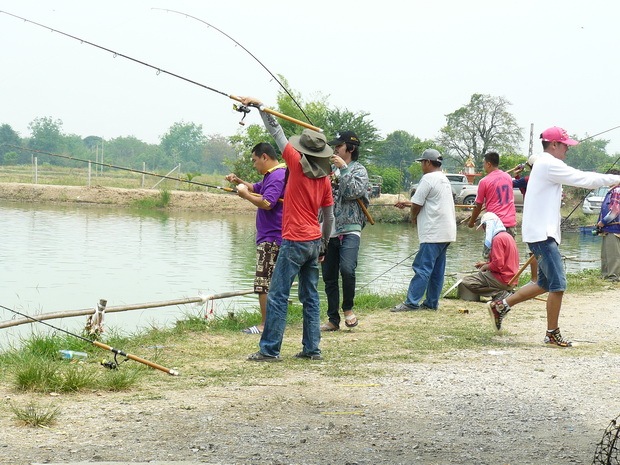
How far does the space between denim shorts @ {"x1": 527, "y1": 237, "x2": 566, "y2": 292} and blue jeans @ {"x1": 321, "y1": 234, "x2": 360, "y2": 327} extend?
1573 millimetres

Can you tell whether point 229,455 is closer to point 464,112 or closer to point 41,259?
point 41,259

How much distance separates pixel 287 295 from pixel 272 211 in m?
1.16

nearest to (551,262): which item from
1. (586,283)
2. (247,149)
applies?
(586,283)

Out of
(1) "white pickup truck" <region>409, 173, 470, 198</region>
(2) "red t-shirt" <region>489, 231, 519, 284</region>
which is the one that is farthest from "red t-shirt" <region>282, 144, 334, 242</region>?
(1) "white pickup truck" <region>409, 173, 470, 198</region>

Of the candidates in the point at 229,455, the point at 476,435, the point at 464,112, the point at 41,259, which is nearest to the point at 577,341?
the point at 476,435

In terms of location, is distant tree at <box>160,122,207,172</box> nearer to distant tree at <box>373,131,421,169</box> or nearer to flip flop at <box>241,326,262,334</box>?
distant tree at <box>373,131,421,169</box>

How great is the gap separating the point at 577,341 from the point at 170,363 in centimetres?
338

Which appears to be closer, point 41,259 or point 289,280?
point 289,280

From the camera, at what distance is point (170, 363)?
21.5 ft

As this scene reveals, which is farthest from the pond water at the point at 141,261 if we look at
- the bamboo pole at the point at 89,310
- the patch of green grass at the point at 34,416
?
the patch of green grass at the point at 34,416

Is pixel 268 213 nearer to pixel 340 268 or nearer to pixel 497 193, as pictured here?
pixel 340 268

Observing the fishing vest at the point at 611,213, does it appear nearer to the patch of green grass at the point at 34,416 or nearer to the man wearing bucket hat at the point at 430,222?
the man wearing bucket hat at the point at 430,222

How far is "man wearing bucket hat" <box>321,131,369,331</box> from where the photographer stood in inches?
311

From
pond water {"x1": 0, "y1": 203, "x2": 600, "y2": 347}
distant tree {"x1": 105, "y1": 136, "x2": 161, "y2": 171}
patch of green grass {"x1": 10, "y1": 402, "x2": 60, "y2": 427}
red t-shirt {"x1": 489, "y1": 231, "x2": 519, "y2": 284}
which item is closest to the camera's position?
patch of green grass {"x1": 10, "y1": 402, "x2": 60, "y2": 427}
